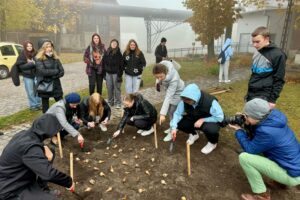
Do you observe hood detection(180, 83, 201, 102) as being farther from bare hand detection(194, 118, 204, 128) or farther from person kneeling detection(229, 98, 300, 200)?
person kneeling detection(229, 98, 300, 200)

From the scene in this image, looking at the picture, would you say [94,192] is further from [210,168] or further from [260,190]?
[260,190]

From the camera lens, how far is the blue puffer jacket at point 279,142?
3.25 m

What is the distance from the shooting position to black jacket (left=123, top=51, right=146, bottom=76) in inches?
272

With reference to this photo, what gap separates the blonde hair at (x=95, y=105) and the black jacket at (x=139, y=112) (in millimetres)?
487

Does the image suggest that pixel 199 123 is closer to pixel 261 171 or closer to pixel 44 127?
pixel 261 171

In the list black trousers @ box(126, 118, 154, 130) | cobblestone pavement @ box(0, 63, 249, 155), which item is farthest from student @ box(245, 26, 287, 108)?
cobblestone pavement @ box(0, 63, 249, 155)

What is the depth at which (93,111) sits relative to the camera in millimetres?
5293

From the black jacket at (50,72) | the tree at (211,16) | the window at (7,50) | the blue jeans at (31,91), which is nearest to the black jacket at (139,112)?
the black jacket at (50,72)

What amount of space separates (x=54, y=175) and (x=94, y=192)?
3.55ft

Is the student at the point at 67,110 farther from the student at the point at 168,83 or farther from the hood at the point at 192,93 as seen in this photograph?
the hood at the point at 192,93

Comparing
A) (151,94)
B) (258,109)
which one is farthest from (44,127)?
(151,94)

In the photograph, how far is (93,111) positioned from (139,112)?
898mm

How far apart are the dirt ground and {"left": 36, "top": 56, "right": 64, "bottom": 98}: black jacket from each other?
56.5 inches

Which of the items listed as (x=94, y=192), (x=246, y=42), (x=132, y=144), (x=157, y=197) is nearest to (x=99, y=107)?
(x=132, y=144)
